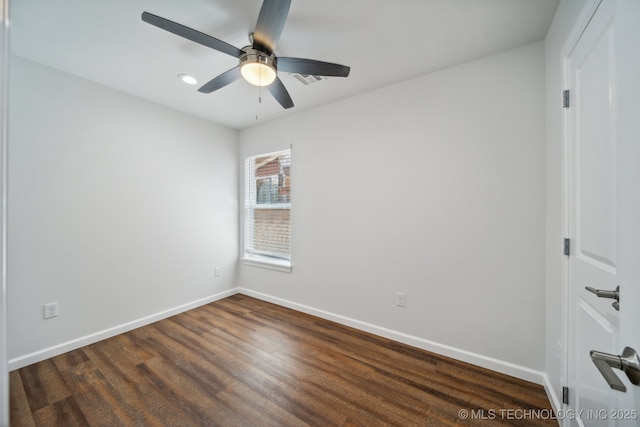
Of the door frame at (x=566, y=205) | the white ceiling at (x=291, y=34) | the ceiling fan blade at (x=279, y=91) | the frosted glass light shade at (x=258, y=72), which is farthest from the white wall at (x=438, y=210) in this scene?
the frosted glass light shade at (x=258, y=72)

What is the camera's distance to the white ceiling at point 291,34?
1525 mm

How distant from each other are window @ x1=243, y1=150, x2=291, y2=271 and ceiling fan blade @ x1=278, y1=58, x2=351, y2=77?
156 cm

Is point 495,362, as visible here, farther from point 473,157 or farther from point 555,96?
point 555,96

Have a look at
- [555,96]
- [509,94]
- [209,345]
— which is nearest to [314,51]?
[509,94]

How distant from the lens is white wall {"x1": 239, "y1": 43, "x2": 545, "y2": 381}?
1.85 m

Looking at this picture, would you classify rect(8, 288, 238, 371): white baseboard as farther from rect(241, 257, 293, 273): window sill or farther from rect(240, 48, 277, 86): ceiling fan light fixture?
rect(240, 48, 277, 86): ceiling fan light fixture

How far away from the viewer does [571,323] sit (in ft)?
4.39

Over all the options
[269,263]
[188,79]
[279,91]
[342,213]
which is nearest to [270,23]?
[279,91]

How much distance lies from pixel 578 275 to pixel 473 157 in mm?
1115

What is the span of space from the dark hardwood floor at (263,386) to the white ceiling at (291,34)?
2.56 metres

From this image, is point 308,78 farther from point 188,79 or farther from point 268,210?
point 268,210

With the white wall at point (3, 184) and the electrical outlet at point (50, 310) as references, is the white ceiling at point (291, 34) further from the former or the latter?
the electrical outlet at point (50, 310)

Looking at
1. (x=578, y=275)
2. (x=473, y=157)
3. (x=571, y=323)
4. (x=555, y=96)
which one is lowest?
(x=571, y=323)

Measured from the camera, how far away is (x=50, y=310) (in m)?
2.16
